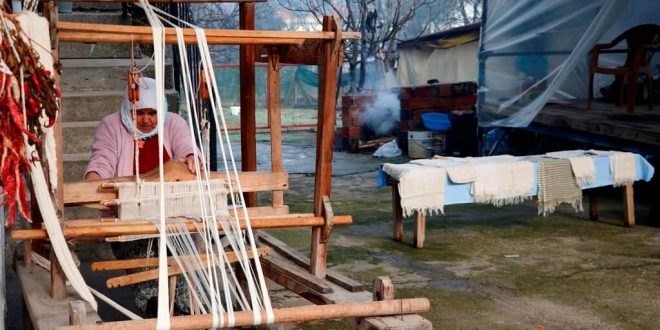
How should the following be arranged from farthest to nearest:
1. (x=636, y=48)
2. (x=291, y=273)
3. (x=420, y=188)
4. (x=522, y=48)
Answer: (x=522, y=48) → (x=636, y=48) → (x=420, y=188) → (x=291, y=273)

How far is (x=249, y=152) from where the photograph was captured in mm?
5367

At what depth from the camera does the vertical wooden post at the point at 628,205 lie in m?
8.16

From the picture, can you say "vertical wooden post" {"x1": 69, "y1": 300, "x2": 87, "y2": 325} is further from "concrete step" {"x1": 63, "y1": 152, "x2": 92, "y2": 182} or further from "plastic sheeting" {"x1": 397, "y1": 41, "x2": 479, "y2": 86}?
"plastic sheeting" {"x1": 397, "y1": 41, "x2": 479, "y2": 86}

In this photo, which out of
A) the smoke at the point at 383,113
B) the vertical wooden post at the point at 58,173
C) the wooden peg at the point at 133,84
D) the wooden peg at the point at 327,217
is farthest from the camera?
the smoke at the point at 383,113

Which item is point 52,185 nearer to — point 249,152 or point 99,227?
point 99,227

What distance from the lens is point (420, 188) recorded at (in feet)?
23.6

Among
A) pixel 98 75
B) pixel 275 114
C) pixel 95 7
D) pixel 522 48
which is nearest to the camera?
pixel 275 114

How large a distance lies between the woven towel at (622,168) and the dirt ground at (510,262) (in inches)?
18.6

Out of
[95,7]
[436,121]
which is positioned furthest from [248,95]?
[436,121]

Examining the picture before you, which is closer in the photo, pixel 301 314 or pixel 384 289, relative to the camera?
pixel 301 314

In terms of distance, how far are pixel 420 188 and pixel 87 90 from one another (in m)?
3.19

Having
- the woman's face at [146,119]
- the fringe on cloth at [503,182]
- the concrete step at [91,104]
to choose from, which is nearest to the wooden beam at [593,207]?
the fringe on cloth at [503,182]

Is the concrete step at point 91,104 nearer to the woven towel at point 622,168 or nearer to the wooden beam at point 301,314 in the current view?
the woven towel at point 622,168

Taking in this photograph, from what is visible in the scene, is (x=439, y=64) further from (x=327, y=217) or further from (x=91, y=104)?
(x=327, y=217)
